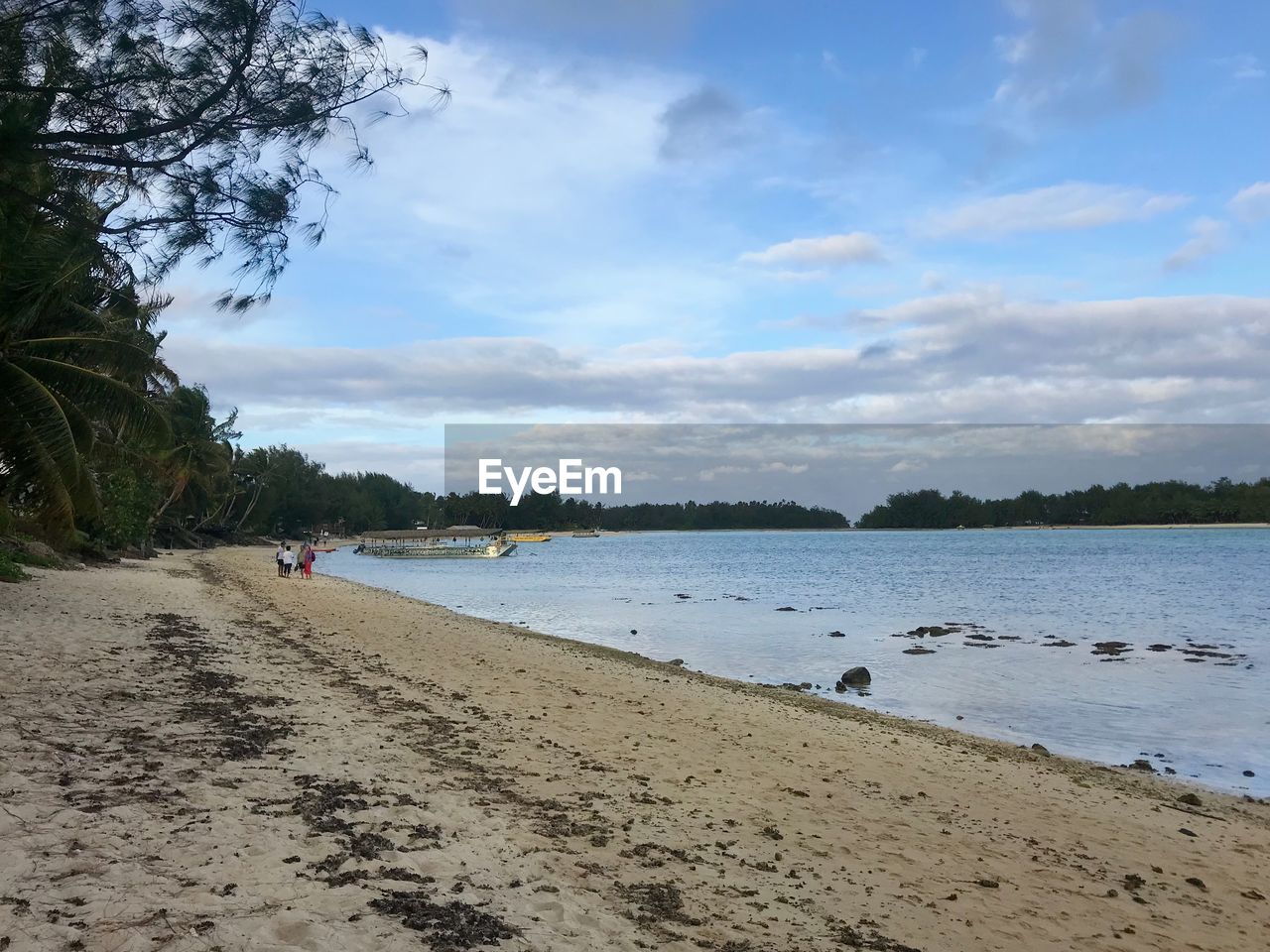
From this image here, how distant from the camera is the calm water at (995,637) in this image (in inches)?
502

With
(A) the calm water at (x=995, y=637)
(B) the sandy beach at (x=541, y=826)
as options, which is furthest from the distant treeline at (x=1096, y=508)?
(B) the sandy beach at (x=541, y=826)

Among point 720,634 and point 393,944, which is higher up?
point 393,944

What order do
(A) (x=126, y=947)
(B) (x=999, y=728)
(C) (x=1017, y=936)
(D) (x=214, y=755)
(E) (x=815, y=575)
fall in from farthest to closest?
(E) (x=815, y=575), (B) (x=999, y=728), (D) (x=214, y=755), (C) (x=1017, y=936), (A) (x=126, y=947)

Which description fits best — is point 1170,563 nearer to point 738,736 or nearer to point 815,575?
point 815,575

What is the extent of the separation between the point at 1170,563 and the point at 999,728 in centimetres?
6013

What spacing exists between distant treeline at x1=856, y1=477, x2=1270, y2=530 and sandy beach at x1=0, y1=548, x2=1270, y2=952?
14562 cm

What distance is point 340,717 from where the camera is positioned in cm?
862

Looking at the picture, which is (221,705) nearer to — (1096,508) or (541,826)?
(541,826)

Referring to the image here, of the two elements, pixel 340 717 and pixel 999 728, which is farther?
pixel 999 728

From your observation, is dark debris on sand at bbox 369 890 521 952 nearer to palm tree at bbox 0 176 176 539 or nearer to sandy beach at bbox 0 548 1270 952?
sandy beach at bbox 0 548 1270 952

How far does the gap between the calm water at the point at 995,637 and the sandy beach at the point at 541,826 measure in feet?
9.39

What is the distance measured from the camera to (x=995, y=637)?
23.6 m

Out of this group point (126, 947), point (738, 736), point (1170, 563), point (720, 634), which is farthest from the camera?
point (1170, 563)

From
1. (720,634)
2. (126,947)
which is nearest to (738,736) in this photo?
(126,947)
